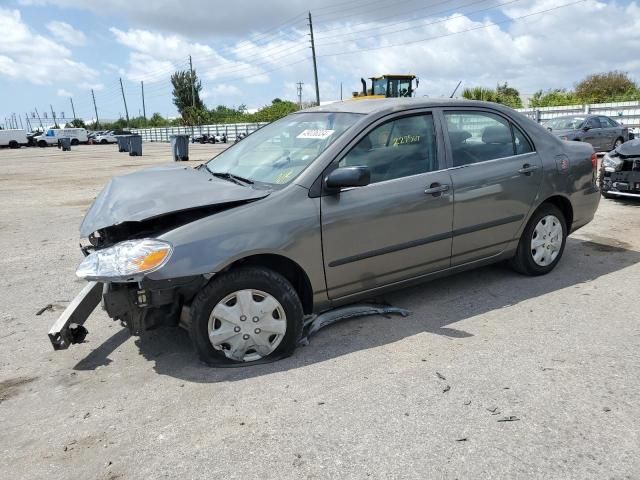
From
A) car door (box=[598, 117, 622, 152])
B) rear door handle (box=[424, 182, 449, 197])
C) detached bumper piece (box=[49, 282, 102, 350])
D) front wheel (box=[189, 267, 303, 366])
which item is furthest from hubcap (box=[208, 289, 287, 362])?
car door (box=[598, 117, 622, 152])

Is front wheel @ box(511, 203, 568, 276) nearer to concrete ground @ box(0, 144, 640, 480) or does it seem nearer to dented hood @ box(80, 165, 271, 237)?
→ concrete ground @ box(0, 144, 640, 480)

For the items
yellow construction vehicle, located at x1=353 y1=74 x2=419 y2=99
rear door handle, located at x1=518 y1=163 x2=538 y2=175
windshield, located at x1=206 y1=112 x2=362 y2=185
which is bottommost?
rear door handle, located at x1=518 y1=163 x2=538 y2=175

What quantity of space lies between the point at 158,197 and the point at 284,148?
108 centimetres

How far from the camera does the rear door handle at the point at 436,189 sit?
3900 millimetres

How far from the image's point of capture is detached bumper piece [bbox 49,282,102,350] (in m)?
3.15

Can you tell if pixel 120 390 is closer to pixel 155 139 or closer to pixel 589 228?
pixel 589 228

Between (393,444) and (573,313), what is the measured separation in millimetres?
2275

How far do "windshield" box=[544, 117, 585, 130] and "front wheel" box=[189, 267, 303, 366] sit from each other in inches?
638

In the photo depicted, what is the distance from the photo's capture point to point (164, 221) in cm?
321

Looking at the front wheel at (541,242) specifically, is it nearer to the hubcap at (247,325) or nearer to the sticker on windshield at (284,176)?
the sticker on windshield at (284,176)

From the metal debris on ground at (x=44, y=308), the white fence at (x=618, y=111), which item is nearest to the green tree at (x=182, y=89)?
the white fence at (x=618, y=111)

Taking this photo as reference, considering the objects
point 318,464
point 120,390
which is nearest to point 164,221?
point 120,390

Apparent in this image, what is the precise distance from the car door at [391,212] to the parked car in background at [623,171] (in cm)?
549

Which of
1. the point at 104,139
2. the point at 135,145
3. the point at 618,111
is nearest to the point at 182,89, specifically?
the point at 104,139
